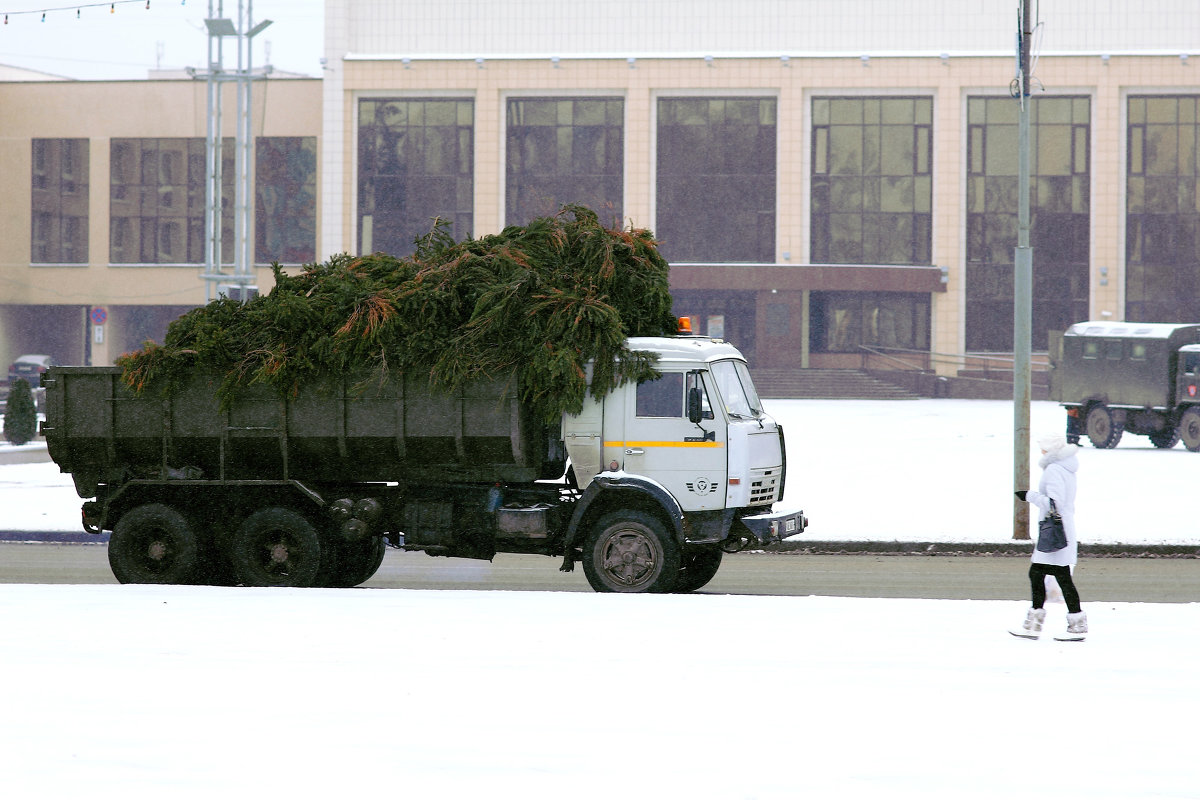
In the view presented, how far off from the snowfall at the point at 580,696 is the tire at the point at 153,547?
3.02 ft

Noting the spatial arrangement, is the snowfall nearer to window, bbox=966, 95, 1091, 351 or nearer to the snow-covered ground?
the snow-covered ground

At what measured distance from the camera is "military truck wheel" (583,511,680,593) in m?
12.3

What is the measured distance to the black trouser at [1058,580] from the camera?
32.0 ft

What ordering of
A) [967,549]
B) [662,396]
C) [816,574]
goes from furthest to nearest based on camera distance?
[967,549] → [816,574] → [662,396]

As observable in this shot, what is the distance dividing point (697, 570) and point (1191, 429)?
72.9 feet

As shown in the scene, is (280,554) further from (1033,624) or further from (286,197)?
(286,197)

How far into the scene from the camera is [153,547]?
43.4ft

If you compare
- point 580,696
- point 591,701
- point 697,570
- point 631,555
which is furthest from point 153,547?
point 591,701

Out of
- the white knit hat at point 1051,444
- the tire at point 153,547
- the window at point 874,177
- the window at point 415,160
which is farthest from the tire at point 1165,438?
the window at point 415,160

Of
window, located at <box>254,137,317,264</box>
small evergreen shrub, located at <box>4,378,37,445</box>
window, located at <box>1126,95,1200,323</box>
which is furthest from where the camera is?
window, located at <box>254,137,317,264</box>

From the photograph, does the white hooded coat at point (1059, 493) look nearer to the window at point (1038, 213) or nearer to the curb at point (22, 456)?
the curb at point (22, 456)

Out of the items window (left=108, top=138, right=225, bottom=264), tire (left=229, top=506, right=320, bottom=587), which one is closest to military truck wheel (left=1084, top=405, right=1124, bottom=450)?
tire (left=229, top=506, right=320, bottom=587)

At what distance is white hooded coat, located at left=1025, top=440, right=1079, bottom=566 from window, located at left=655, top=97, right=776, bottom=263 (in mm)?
57808

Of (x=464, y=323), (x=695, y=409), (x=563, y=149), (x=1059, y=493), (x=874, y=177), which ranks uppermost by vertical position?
(x=563, y=149)
